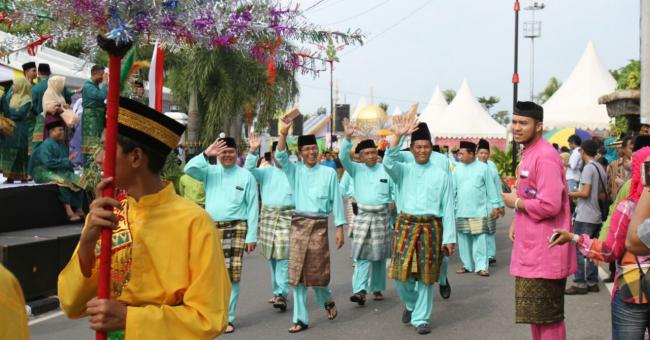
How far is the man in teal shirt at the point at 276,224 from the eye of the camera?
8.99m

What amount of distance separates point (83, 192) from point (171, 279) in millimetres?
8926

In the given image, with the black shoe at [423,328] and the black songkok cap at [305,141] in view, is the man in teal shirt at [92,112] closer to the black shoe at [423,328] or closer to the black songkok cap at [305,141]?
the black songkok cap at [305,141]

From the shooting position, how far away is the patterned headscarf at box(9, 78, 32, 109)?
11.9 meters

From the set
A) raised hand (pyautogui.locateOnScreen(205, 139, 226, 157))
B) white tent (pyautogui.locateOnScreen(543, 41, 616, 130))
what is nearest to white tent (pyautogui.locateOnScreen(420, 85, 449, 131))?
white tent (pyautogui.locateOnScreen(543, 41, 616, 130))

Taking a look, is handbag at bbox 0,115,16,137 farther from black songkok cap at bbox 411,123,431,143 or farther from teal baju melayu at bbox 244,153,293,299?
black songkok cap at bbox 411,123,431,143

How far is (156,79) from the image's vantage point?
200 inches

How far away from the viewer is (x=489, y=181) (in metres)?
12.6

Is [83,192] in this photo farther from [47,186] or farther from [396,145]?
[396,145]

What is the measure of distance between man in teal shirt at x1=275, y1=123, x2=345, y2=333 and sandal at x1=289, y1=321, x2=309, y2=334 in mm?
340

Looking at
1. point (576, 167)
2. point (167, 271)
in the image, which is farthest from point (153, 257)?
point (576, 167)

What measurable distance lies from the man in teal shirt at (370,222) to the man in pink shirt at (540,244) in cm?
399

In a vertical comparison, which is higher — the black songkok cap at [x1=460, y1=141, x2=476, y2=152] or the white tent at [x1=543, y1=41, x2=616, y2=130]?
the white tent at [x1=543, y1=41, x2=616, y2=130]

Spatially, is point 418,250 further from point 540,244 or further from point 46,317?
point 46,317

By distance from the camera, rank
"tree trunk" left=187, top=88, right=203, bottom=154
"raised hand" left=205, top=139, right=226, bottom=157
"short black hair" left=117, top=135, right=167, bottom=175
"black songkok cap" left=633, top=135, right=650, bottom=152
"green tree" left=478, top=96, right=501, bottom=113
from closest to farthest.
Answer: "short black hair" left=117, top=135, right=167, bottom=175 < "black songkok cap" left=633, top=135, right=650, bottom=152 < "raised hand" left=205, top=139, right=226, bottom=157 < "tree trunk" left=187, top=88, right=203, bottom=154 < "green tree" left=478, top=96, right=501, bottom=113
